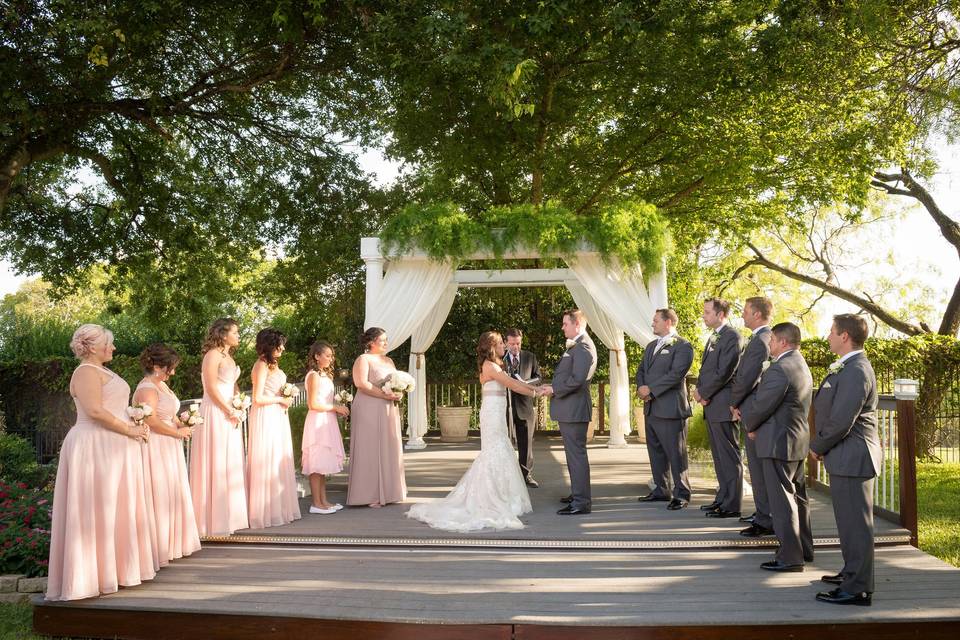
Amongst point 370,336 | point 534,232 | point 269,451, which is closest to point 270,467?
point 269,451

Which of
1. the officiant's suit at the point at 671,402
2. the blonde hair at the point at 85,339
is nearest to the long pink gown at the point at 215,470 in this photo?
the blonde hair at the point at 85,339

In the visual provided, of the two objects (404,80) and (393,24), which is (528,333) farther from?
(393,24)

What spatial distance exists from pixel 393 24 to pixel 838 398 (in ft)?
22.7

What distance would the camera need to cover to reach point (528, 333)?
15.0m

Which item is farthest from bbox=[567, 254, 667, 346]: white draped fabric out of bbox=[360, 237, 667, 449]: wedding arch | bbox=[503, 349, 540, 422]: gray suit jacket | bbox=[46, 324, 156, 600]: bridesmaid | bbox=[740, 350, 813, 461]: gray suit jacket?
bbox=[46, 324, 156, 600]: bridesmaid

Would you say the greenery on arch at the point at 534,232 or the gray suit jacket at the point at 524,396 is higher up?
the greenery on arch at the point at 534,232

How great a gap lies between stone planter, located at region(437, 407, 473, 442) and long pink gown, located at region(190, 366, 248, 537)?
259 inches

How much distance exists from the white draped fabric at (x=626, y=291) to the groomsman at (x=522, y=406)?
1.31 metres

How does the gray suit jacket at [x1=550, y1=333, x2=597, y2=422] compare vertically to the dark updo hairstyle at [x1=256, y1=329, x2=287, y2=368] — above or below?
below

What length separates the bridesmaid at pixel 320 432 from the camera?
22.7 ft

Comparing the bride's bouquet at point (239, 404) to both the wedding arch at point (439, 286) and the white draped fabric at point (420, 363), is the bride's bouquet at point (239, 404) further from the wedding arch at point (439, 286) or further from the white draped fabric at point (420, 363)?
the white draped fabric at point (420, 363)

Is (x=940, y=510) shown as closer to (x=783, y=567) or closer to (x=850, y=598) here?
(x=783, y=567)

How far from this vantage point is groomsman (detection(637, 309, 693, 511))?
697 centimetres

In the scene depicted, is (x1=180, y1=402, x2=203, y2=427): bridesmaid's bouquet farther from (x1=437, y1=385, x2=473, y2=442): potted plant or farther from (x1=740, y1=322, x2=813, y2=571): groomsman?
(x1=437, y1=385, x2=473, y2=442): potted plant
